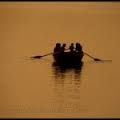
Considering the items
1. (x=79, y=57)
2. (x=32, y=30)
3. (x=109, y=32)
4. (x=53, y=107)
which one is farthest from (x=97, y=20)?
(x=53, y=107)

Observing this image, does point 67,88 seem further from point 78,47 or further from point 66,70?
point 78,47

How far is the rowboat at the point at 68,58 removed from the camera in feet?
7.15

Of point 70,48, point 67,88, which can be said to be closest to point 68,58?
point 70,48

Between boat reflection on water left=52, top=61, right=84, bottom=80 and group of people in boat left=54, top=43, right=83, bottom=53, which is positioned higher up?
group of people in boat left=54, top=43, right=83, bottom=53

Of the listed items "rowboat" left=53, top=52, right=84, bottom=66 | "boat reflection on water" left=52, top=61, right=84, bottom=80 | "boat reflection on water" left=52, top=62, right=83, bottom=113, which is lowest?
"boat reflection on water" left=52, top=62, right=83, bottom=113

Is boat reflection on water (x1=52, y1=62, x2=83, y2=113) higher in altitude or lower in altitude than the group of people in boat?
lower

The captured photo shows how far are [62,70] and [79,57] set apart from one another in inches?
4.8

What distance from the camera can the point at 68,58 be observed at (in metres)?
2.19

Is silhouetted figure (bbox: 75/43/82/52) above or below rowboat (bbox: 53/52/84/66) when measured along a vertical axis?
above

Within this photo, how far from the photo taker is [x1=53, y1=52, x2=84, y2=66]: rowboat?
2.18 m

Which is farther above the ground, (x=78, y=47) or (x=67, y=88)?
(x=78, y=47)

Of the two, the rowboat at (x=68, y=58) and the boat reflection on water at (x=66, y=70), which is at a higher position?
the rowboat at (x=68, y=58)

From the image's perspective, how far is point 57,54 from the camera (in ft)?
7.17

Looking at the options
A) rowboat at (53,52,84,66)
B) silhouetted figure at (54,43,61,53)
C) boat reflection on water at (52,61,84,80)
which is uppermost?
silhouetted figure at (54,43,61,53)
